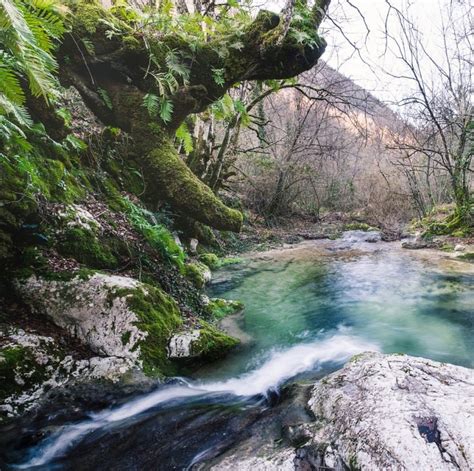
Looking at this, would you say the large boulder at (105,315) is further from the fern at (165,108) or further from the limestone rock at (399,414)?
the fern at (165,108)

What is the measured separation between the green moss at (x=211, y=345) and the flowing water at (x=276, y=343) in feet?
0.41

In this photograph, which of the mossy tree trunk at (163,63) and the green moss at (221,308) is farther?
the mossy tree trunk at (163,63)

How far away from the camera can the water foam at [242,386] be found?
8.77 feet

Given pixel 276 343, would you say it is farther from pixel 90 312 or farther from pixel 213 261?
pixel 213 261

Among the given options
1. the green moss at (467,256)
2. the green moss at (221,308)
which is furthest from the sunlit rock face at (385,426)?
the green moss at (467,256)

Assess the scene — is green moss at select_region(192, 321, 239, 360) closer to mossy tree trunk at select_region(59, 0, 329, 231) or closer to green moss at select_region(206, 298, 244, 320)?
green moss at select_region(206, 298, 244, 320)

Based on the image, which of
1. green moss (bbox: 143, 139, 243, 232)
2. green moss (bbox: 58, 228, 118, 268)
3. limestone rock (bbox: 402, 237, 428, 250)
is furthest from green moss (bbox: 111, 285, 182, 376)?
limestone rock (bbox: 402, 237, 428, 250)

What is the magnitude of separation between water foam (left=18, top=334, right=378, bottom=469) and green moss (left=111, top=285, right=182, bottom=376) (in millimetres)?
259

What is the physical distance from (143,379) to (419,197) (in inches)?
710

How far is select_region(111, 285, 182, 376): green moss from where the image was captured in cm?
340

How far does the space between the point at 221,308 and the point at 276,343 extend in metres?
1.15

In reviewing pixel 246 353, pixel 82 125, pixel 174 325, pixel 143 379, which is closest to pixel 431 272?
pixel 246 353

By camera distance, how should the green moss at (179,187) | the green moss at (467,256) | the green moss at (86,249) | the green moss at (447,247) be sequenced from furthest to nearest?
Answer: the green moss at (447,247)
the green moss at (467,256)
the green moss at (179,187)
the green moss at (86,249)

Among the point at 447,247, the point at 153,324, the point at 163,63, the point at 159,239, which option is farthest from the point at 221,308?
the point at 447,247
